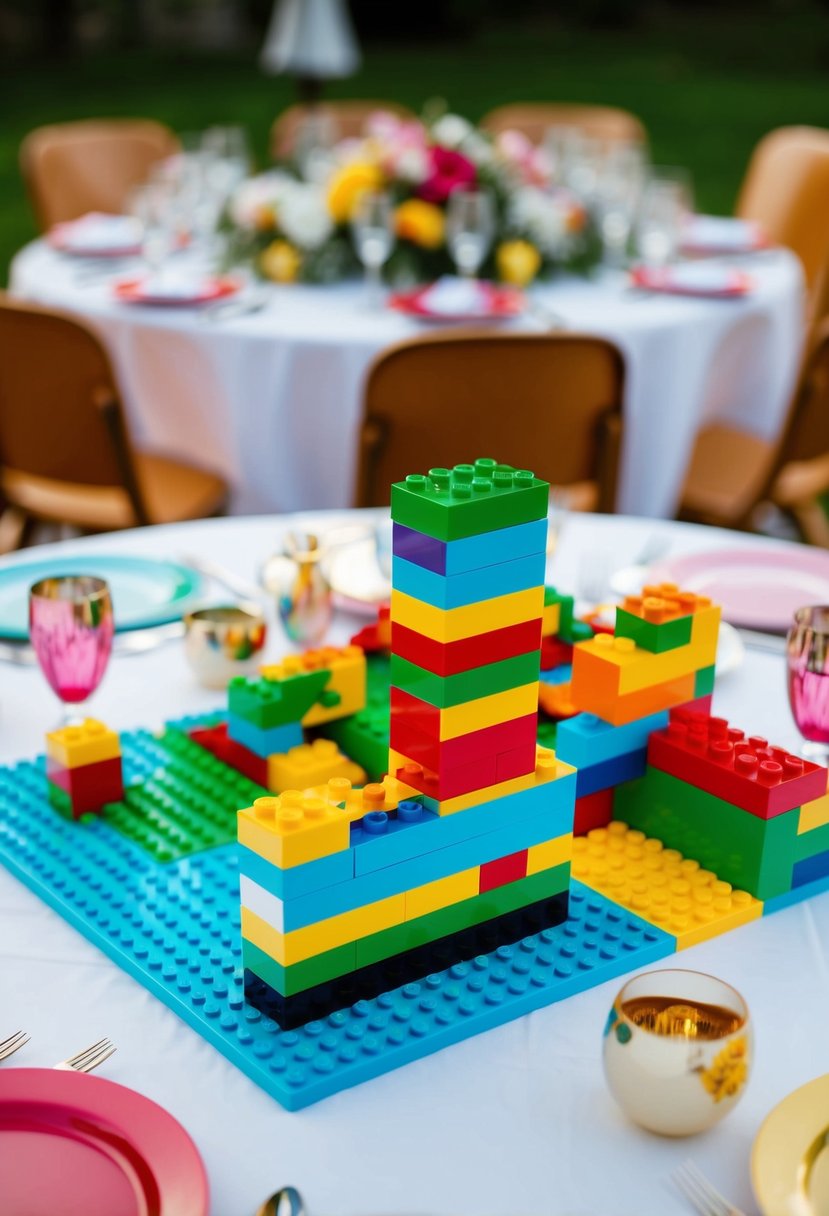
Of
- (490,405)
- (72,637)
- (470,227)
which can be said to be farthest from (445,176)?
(72,637)

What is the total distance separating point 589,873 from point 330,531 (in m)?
0.82

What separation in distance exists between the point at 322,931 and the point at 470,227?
7.78 feet

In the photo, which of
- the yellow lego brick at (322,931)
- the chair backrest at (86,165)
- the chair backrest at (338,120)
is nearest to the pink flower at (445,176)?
the chair backrest at (86,165)

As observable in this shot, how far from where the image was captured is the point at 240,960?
3.08 feet

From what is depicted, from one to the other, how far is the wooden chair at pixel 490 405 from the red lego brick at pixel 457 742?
155cm

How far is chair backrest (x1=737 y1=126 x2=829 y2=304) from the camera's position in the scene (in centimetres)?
418

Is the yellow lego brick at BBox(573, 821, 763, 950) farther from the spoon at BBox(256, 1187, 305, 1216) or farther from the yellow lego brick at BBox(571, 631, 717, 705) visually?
the spoon at BBox(256, 1187, 305, 1216)

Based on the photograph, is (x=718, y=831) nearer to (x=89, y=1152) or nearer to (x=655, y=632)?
(x=655, y=632)

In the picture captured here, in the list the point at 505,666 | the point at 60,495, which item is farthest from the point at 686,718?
the point at 60,495

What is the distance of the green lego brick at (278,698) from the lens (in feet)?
3.80

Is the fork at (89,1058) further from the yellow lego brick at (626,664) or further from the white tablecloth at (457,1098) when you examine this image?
the yellow lego brick at (626,664)

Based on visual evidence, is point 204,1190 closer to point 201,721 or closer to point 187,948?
point 187,948

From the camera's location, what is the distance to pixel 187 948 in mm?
952

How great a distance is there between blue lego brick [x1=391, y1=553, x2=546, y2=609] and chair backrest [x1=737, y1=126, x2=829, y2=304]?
3.44 metres
